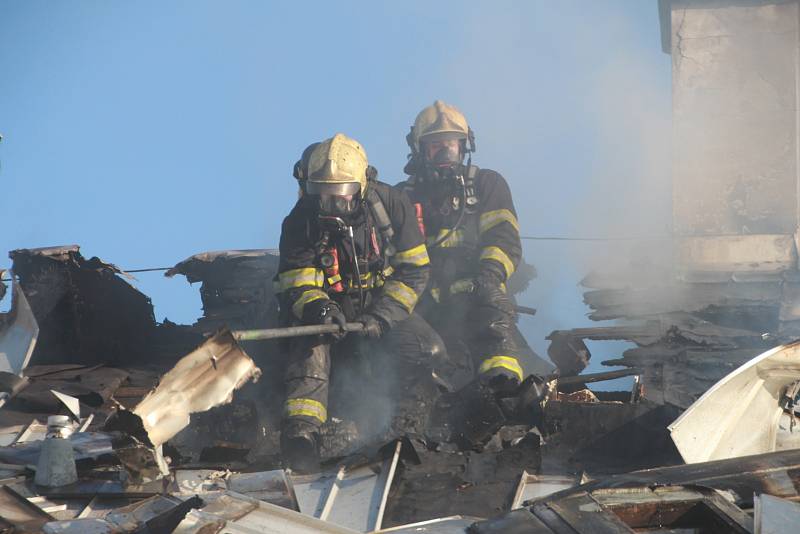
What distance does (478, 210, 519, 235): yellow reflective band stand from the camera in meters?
9.26

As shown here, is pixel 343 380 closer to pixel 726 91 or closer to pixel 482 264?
pixel 482 264

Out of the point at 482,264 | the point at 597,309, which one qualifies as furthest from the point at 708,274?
the point at 482,264

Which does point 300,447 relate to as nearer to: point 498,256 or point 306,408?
point 306,408

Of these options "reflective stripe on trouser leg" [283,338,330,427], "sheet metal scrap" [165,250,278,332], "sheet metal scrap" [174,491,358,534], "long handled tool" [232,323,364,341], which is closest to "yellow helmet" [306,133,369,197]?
"long handled tool" [232,323,364,341]

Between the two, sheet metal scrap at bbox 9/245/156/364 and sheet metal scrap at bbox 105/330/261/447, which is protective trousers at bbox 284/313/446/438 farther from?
sheet metal scrap at bbox 9/245/156/364

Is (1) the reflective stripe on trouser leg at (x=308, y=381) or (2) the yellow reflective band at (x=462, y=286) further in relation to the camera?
(2) the yellow reflective band at (x=462, y=286)

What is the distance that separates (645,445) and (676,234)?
6.36m

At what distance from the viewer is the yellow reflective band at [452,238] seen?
9.35 m

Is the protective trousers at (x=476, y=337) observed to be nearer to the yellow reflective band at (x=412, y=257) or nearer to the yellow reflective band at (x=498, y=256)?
the yellow reflective band at (x=498, y=256)

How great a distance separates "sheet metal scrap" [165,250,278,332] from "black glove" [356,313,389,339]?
6.71 ft

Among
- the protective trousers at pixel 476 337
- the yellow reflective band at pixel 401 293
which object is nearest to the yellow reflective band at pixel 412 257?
the yellow reflective band at pixel 401 293

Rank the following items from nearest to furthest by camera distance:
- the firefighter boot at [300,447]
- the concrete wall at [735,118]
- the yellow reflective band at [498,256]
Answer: the firefighter boot at [300,447], the yellow reflective band at [498,256], the concrete wall at [735,118]

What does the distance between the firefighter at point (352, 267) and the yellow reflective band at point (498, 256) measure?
0.61 meters

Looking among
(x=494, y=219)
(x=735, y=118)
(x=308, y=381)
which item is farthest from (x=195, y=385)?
(x=735, y=118)
